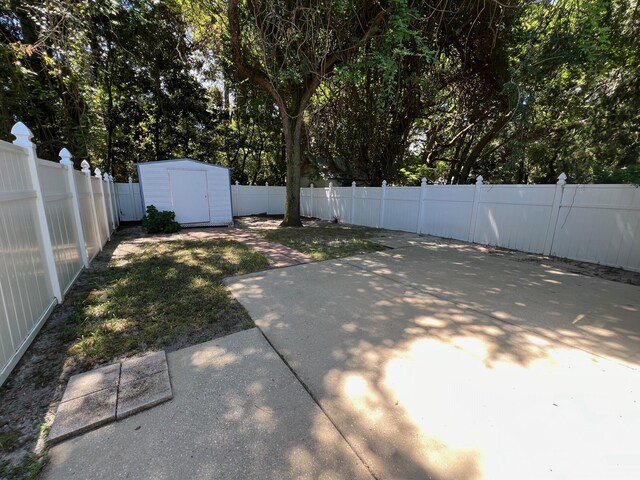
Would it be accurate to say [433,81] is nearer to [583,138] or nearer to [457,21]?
[457,21]

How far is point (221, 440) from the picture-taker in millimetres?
1590

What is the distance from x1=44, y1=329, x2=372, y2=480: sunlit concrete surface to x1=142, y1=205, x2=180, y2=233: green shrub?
799 cm

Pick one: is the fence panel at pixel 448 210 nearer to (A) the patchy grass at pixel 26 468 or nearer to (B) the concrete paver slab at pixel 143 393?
(B) the concrete paver slab at pixel 143 393

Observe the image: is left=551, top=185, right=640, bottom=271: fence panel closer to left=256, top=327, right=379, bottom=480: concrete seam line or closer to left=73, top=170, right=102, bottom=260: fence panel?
left=256, top=327, right=379, bottom=480: concrete seam line

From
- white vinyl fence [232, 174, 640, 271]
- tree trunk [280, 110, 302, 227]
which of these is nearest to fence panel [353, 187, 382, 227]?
white vinyl fence [232, 174, 640, 271]

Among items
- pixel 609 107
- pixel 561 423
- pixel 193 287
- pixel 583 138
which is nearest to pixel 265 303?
pixel 193 287

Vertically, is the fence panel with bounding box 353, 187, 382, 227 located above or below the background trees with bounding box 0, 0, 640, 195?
below

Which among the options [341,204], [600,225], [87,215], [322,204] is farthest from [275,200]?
[600,225]

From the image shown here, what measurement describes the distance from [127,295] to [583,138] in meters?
14.6

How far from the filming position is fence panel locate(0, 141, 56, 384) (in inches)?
83.0

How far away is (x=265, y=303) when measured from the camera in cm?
345

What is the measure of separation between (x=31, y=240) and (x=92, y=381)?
1.64 meters

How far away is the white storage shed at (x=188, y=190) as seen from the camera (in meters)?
9.59

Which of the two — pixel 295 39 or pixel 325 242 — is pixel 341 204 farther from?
pixel 295 39
